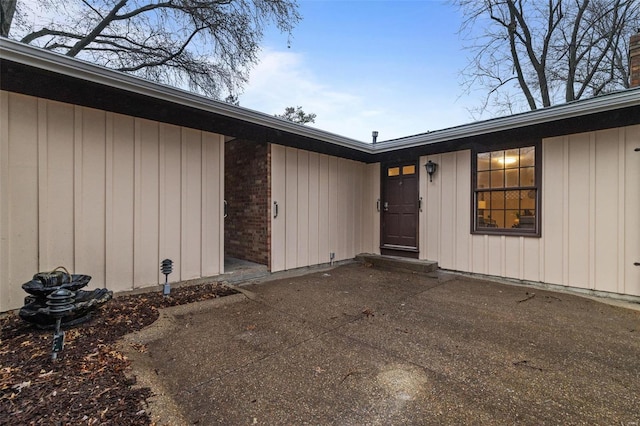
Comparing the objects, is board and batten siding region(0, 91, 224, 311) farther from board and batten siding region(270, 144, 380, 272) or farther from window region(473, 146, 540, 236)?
window region(473, 146, 540, 236)

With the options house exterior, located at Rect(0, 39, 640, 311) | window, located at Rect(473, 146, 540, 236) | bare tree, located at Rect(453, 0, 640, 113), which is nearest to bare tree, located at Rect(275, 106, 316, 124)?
bare tree, located at Rect(453, 0, 640, 113)

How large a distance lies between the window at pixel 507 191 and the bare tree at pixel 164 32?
5.11 meters

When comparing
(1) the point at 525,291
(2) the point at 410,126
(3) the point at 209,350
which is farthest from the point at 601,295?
(2) the point at 410,126

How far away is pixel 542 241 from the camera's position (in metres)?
4.53

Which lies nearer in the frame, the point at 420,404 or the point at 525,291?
the point at 420,404

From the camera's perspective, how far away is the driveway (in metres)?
1.64

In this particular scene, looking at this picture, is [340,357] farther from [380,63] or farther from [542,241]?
[380,63]

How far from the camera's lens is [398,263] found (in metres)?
5.78

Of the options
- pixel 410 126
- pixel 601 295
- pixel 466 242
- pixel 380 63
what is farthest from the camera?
pixel 410 126

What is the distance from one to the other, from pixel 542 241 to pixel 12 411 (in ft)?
19.5

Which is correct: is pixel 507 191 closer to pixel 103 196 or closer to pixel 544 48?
pixel 103 196

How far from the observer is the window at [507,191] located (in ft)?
15.4

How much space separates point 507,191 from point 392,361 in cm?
410

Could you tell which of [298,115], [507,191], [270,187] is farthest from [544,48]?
[270,187]
